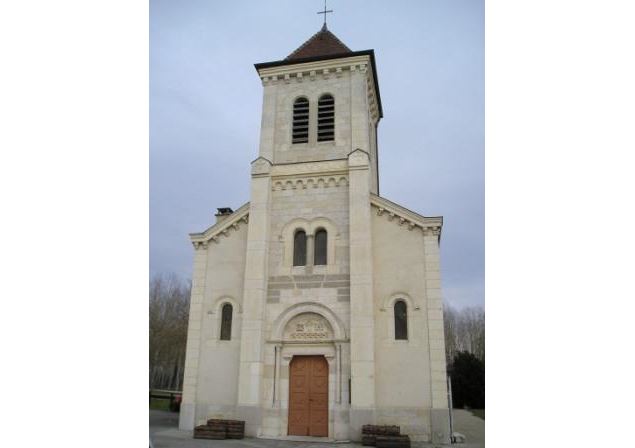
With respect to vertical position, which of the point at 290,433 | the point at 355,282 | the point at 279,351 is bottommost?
the point at 290,433

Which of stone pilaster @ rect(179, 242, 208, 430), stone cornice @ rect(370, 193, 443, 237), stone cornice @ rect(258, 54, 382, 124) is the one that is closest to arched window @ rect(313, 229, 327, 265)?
stone cornice @ rect(370, 193, 443, 237)

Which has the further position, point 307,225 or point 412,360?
point 307,225

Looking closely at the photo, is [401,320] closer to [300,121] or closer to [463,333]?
[300,121]

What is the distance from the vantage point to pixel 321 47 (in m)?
16.0

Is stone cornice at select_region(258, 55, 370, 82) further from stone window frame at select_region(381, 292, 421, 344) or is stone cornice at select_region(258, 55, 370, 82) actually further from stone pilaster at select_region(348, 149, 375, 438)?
stone window frame at select_region(381, 292, 421, 344)

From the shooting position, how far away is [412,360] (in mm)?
11781

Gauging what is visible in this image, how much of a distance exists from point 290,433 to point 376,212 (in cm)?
612

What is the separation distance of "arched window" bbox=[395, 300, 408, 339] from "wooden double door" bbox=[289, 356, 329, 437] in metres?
2.02

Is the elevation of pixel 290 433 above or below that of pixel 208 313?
below

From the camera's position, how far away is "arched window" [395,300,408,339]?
12.1 metres
